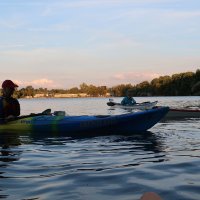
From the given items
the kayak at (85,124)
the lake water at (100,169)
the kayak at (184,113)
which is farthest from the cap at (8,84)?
the kayak at (184,113)

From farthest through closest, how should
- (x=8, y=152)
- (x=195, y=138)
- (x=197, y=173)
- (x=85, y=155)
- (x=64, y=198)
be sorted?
1. (x=195, y=138)
2. (x=8, y=152)
3. (x=85, y=155)
4. (x=197, y=173)
5. (x=64, y=198)

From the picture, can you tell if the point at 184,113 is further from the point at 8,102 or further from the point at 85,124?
the point at 8,102

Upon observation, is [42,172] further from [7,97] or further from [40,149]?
[7,97]

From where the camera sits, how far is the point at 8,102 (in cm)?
1275

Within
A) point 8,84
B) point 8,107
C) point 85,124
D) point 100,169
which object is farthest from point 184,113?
point 100,169

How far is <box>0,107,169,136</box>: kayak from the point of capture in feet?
42.2

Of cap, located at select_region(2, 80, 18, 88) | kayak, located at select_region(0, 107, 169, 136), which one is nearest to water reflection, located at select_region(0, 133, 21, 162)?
kayak, located at select_region(0, 107, 169, 136)

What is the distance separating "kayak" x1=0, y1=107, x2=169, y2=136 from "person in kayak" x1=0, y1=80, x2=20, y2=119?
305 millimetres

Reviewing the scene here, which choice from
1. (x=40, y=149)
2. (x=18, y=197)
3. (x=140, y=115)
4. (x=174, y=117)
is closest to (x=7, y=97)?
(x=40, y=149)

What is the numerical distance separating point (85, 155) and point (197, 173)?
2.97 meters

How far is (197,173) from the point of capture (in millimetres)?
6203

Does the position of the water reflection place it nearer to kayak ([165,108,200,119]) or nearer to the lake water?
the lake water

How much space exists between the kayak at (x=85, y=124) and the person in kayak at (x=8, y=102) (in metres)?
0.30

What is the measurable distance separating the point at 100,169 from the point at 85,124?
6.31m
